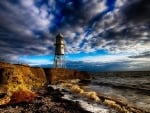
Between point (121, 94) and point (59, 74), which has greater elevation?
A: point (59, 74)

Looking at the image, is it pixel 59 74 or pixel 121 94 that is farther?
pixel 59 74

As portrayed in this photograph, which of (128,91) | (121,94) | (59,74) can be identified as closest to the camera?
(121,94)

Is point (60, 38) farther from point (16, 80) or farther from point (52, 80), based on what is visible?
point (16, 80)

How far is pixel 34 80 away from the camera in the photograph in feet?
92.4

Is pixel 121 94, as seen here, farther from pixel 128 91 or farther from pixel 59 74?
pixel 59 74

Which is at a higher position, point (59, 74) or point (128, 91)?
point (59, 74)

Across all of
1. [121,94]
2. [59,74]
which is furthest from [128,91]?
[59,74]

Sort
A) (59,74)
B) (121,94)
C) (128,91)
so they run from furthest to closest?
(59,74), (128,91), (121,94)

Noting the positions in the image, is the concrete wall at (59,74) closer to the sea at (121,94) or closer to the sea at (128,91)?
the sea at (121,94)

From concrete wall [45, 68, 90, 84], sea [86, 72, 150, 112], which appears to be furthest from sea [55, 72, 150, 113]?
concrete wall [45, 68, 90, 84]

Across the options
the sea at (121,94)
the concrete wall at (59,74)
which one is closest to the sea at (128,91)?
the sea at (121,94)

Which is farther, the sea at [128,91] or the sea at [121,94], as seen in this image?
the sea at [128,91]

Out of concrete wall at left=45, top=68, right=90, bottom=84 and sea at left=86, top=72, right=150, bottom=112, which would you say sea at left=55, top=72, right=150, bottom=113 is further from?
concrete wall at left=45, top=68, right=90, bottom=84

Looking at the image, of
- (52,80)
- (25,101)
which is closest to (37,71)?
(52,80)
